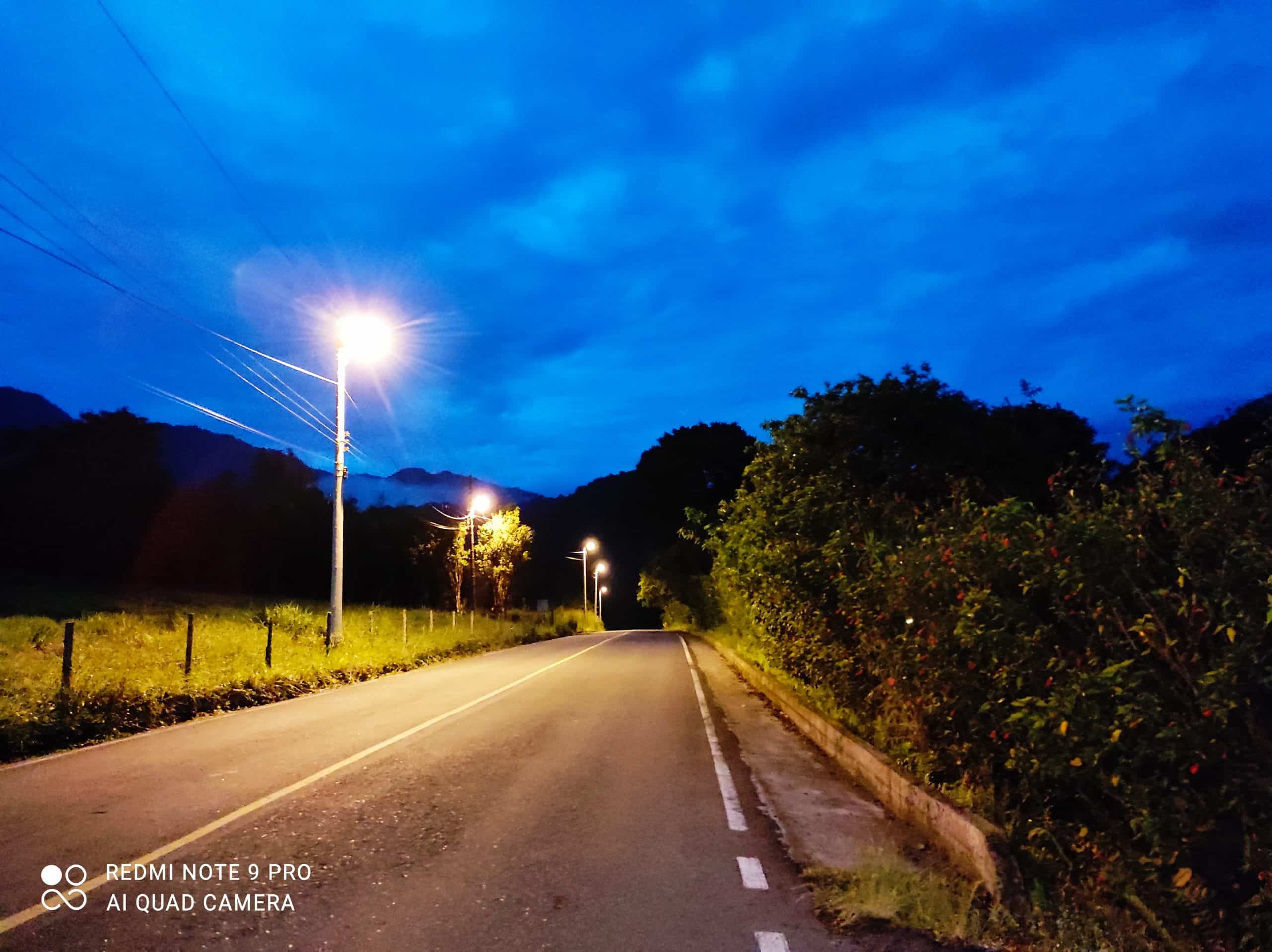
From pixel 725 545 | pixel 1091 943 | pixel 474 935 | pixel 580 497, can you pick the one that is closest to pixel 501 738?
pixel 474 935

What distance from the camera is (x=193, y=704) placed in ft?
41.4

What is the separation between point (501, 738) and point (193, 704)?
523cm

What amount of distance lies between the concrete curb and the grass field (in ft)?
28.8

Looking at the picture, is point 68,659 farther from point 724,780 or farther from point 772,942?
point 772,942

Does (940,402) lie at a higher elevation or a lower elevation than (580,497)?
lower

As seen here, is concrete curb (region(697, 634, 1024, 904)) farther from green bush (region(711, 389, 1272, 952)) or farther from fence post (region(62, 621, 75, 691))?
fence post (region(62, 621, 75, 691))

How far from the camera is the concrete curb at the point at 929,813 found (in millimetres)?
4957

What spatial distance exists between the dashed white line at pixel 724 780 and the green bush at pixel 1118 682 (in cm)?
158

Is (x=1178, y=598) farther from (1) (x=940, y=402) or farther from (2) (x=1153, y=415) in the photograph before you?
(1) (x=940, y=402)

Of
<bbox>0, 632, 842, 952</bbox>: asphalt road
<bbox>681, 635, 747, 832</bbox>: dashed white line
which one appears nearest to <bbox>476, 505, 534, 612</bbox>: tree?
<bbox>681, 635, 747, 832</bbox>: dashed white line

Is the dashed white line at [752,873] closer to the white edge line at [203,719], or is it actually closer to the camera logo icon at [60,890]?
the camera logo icon at [60,890]

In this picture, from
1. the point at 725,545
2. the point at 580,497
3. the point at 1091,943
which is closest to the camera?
the point at 1091,943

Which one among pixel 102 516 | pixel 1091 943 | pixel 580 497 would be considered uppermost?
pixel 580 497

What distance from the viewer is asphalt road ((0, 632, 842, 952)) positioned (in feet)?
14.8
